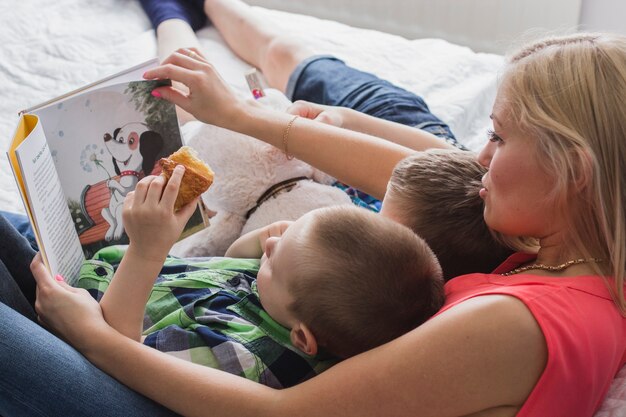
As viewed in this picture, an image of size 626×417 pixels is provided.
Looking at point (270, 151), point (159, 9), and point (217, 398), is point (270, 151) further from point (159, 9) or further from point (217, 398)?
point (159, 9)

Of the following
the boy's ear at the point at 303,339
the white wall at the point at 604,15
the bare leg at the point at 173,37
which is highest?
the bare leg at the point at 173,37

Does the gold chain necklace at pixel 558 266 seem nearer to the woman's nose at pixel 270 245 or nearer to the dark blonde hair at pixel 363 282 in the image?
the dark blonde hair at pixel 363 282

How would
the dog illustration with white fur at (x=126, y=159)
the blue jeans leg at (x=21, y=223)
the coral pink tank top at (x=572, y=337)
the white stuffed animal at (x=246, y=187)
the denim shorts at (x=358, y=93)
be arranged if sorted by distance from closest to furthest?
the coral pink tank top at (x=572, y=337)
the dog illustration with white fur at (x=126, y=159)
the blue jeans leg at (x=21, y=223)
the white stuffed animal at (x=246, y=187)
the denim shorts at (x=358, y=93)

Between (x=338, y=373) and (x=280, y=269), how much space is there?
177 millimetres

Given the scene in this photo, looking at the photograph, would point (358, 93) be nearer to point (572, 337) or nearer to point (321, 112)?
point (321, 112)

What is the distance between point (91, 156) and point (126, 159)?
0.06m

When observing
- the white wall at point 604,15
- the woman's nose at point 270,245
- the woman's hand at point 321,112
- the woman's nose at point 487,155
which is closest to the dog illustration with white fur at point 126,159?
the woman's nose at point 270,245

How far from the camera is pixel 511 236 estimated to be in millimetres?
1039

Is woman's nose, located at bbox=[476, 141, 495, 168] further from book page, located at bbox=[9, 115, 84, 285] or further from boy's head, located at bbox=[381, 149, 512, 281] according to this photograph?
book page, located at bbox=[9, 115, 84, 285]

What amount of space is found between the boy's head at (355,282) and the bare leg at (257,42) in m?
0.96

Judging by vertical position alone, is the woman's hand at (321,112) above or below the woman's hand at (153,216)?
below

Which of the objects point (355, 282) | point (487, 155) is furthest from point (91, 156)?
point (487, 155)

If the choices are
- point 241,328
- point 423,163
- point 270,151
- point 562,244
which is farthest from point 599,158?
point 270,151

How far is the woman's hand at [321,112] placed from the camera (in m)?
1.48
